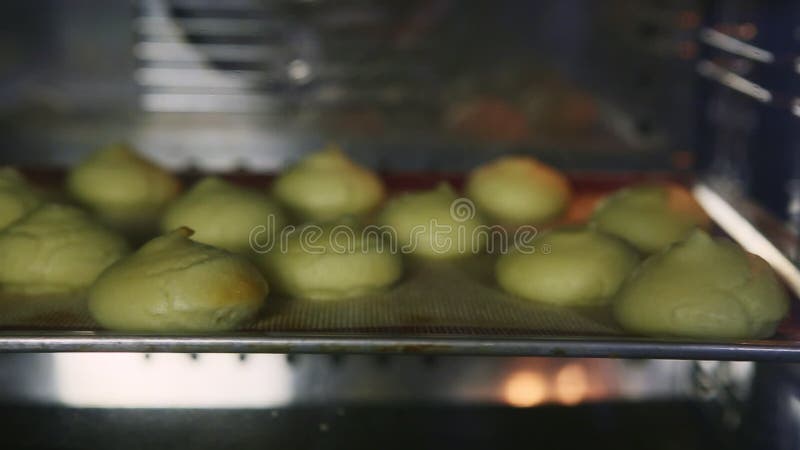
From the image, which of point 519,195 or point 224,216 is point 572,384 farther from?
point 224,216

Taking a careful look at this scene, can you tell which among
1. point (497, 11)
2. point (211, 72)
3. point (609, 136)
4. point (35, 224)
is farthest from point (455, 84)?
point (35, 224)

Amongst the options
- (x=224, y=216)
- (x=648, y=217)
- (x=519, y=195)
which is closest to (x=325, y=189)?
(x=224, y=216)

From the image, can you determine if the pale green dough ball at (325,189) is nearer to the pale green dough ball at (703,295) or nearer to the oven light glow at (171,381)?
the oven light glow at (171,381)

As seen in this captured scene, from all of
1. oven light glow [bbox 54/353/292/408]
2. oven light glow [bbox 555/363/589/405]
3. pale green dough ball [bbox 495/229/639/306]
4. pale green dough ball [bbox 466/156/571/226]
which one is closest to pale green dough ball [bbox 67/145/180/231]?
oven light glow [bbox 54/353/292/408]

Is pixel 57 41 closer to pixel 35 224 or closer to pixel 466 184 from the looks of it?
pixel 35 224

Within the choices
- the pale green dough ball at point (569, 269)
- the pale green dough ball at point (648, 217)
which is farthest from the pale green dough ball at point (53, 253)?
the pale green dough ball at point (648, 217)

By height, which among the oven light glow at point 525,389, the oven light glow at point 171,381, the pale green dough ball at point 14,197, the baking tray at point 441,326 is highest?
the pale green dough ball at point 14,197
